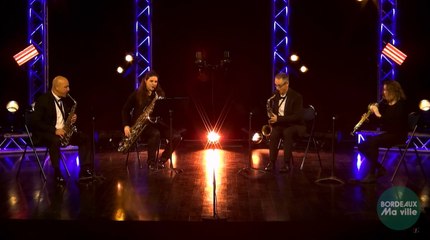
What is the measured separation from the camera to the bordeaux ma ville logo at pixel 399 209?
13.6ft

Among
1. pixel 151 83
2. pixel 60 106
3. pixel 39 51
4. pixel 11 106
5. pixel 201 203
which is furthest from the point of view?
pixel 39 51

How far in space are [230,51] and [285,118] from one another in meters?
4.51

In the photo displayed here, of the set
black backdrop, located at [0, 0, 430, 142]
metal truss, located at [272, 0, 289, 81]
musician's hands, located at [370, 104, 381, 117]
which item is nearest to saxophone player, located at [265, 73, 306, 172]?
musician's hands, located at [370, 104, 381, 117]

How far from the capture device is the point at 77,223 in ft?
13.7

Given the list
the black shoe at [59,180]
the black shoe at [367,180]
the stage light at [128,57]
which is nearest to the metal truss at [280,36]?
the stage light at [128,57]

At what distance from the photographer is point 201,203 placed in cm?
489

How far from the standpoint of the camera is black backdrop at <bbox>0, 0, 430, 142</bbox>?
10672 millimetres

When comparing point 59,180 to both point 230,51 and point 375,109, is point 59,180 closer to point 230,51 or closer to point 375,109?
point 375,109

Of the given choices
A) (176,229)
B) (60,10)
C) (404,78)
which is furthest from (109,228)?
(404,78)

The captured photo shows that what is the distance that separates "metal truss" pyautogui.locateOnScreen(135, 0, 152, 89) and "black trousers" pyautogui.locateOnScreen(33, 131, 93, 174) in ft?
14.1

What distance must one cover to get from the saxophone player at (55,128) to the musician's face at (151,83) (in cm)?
122

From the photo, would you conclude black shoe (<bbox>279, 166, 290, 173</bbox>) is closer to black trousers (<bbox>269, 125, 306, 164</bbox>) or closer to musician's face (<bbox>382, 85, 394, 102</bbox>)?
black trousers (<bbox>269, 125, 306, 164</bbox>)

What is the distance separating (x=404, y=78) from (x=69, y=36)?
25.8ft

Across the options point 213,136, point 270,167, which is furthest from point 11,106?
point 270,167
